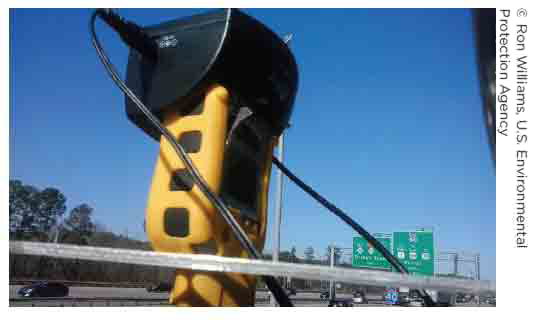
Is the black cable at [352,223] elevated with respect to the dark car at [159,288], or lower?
elevated

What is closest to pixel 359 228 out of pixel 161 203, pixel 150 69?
pixel 161 203

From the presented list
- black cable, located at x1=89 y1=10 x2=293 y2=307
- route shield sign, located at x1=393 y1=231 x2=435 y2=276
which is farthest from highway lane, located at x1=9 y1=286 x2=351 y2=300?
black cable, located at x1=89 y1=10 x2=293 y2=307

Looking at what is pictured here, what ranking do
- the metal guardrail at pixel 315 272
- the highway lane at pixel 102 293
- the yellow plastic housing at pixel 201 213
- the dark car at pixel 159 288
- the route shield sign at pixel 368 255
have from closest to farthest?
the metal guardrail at pixel 315 272 < the yellow plastic housing at pixel 201 213 < the route shield sign at pixel 368 255 < the highway lane at pixel 102 293 < the dark car at pixel 159 288

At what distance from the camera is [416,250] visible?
48.3ft

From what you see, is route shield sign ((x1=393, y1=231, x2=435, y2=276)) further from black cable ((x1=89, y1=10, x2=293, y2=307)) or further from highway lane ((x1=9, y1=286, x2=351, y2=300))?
black cable ((x1=89, y1=10, x2=293, y2=307))

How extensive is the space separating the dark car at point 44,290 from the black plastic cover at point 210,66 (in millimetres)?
15078

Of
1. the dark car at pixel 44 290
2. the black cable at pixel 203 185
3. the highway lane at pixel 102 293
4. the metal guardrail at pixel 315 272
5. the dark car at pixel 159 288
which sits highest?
the black cable at pixel 203 185

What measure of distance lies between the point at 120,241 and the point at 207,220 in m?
33.8

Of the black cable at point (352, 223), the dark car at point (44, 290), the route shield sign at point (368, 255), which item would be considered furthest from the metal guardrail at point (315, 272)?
the dark car at point (44, 290)

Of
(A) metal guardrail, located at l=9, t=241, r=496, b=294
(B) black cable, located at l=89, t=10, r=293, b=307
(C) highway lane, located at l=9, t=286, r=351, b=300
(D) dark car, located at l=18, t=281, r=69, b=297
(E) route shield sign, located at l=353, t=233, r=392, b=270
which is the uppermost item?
(B) black cable, located at l=89, t=10, r=293, b=307

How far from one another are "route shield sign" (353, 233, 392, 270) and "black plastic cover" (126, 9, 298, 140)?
40.3 ft

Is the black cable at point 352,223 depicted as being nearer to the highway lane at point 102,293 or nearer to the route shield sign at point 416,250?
the route shield sign at point 416,250

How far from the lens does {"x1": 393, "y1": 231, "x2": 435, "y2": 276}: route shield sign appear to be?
47.3ft

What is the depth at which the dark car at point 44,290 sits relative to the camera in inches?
639
